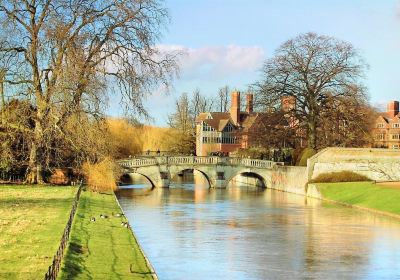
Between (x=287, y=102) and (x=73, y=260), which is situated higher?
(x=287, y=102)

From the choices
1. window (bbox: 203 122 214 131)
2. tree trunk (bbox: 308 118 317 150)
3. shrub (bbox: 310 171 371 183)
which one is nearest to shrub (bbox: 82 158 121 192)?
shrub (bbox: 310 171 371 183)

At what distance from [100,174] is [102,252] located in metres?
28.6

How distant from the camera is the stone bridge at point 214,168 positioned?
210ft

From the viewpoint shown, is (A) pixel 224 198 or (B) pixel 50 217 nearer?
(B) pixel 50 217

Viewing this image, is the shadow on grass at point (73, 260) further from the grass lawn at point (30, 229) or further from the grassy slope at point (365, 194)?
the grassy slope at point (365, 194)

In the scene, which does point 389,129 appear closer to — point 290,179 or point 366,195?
point 290,179

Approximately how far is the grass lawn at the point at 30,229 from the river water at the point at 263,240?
11.1ft

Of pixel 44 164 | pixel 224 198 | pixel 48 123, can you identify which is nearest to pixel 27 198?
pixel 48 123

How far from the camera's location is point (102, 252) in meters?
19.7

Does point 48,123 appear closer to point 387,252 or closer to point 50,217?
point 50,217

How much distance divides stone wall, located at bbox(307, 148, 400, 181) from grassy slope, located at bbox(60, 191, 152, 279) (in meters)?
28.5

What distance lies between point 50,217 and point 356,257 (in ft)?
38.0

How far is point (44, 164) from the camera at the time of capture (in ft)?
151

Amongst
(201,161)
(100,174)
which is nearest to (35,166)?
(100,174)
